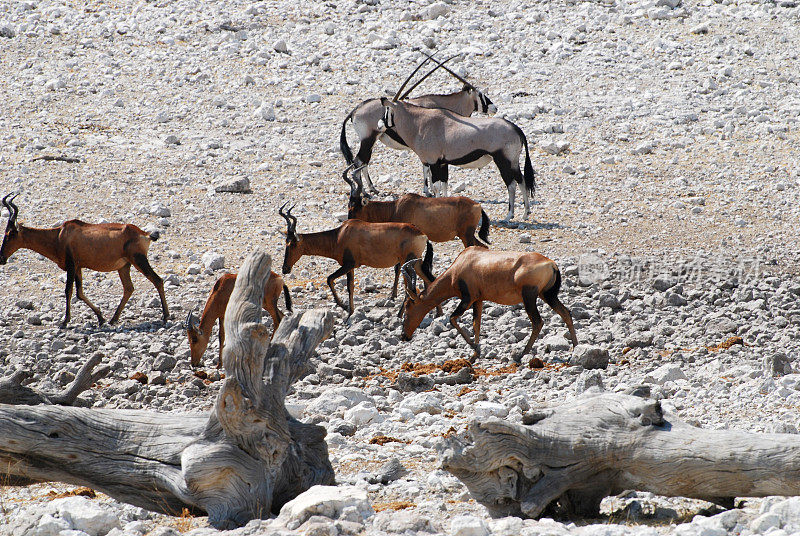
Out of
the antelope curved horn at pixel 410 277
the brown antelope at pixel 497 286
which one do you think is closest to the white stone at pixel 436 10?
the antelope curved horn at pixel 410 277

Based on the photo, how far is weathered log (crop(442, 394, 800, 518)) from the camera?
18.7 ft

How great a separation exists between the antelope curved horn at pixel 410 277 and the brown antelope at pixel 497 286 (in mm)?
34

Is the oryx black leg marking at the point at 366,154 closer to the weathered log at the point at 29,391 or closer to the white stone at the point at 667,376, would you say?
the white stone at the point at 667,376

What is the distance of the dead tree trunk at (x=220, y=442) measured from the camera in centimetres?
600

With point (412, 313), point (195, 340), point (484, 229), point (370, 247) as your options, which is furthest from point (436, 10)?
point (195, 340)

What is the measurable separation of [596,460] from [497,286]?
5.56 metres

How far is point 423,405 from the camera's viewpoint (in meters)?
8.91

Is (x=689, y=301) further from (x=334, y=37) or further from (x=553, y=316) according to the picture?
(x=334, y=37)

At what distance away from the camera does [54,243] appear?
13875mm

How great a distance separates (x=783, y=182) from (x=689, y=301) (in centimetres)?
704

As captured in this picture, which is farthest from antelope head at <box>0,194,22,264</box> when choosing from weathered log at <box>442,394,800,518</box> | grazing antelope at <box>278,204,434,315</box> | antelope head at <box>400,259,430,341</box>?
weathered log at <box>442,394,800,518</box>

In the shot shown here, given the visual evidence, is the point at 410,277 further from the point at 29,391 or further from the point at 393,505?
the point at 393,505

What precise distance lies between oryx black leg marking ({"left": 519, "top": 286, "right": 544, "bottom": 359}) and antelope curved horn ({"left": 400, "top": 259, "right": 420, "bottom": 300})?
1.40 meters

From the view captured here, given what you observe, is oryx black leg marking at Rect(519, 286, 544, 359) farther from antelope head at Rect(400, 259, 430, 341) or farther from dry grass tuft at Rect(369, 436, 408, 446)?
dry grass tuft at Rect(369, 436, 408, 446)
